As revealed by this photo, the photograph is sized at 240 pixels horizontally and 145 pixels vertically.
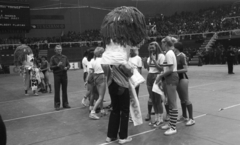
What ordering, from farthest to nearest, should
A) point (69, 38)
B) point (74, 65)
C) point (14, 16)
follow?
point (69, 38) → point (74, 65) → point (14, 16)

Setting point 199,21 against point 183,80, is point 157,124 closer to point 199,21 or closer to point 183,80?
point 183,80

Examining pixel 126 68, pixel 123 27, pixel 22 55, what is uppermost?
pixel 123 27

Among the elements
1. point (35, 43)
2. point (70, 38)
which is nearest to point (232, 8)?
point (70, 38)

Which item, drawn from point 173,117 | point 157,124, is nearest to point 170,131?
point 173,117

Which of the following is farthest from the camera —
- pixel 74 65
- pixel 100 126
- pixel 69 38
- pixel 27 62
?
pixel 69 38

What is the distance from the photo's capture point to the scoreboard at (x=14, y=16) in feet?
63.0

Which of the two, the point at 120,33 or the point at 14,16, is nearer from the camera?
the point at 120,33

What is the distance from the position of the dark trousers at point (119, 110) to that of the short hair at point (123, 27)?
726 mm

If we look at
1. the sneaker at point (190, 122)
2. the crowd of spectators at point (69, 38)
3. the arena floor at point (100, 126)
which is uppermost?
the crowd of spectators at point (69, 38)

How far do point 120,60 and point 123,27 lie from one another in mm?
537

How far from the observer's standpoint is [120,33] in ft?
11.5

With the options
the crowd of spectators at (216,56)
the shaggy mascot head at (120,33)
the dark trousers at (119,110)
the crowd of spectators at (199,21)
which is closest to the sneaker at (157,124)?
the dark trousers at (119,110)

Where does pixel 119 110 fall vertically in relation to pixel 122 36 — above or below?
below

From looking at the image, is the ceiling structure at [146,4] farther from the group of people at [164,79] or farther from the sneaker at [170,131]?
the sneaker at [170,131]
